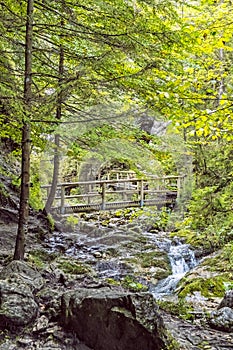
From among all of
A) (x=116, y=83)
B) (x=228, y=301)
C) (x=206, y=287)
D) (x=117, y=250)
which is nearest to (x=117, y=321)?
(x=228, y=301)

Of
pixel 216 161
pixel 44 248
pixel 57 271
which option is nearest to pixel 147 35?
pixel 216 161

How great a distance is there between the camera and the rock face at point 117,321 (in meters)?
2.76

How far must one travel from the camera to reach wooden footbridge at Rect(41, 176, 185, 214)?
10422 mm

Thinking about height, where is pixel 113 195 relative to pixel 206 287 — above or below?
above

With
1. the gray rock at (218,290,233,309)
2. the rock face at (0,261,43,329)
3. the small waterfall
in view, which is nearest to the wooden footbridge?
the small waterfall

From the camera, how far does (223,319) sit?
3715 mm

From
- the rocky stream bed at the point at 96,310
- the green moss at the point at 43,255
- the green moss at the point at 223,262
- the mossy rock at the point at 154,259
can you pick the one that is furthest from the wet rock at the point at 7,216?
the green moss at the point at 223,262

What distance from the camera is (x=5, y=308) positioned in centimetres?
310

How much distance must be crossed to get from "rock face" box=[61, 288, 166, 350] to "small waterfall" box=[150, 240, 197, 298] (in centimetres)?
271

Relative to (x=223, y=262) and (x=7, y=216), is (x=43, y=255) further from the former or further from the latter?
(x=223, y=262)

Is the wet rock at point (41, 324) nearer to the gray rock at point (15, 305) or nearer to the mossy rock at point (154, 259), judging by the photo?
the gray rock at point (15, 305)

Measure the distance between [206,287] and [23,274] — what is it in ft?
9.75

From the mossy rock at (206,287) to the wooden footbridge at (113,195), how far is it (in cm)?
323

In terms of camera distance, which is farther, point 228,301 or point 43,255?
point 43,255
